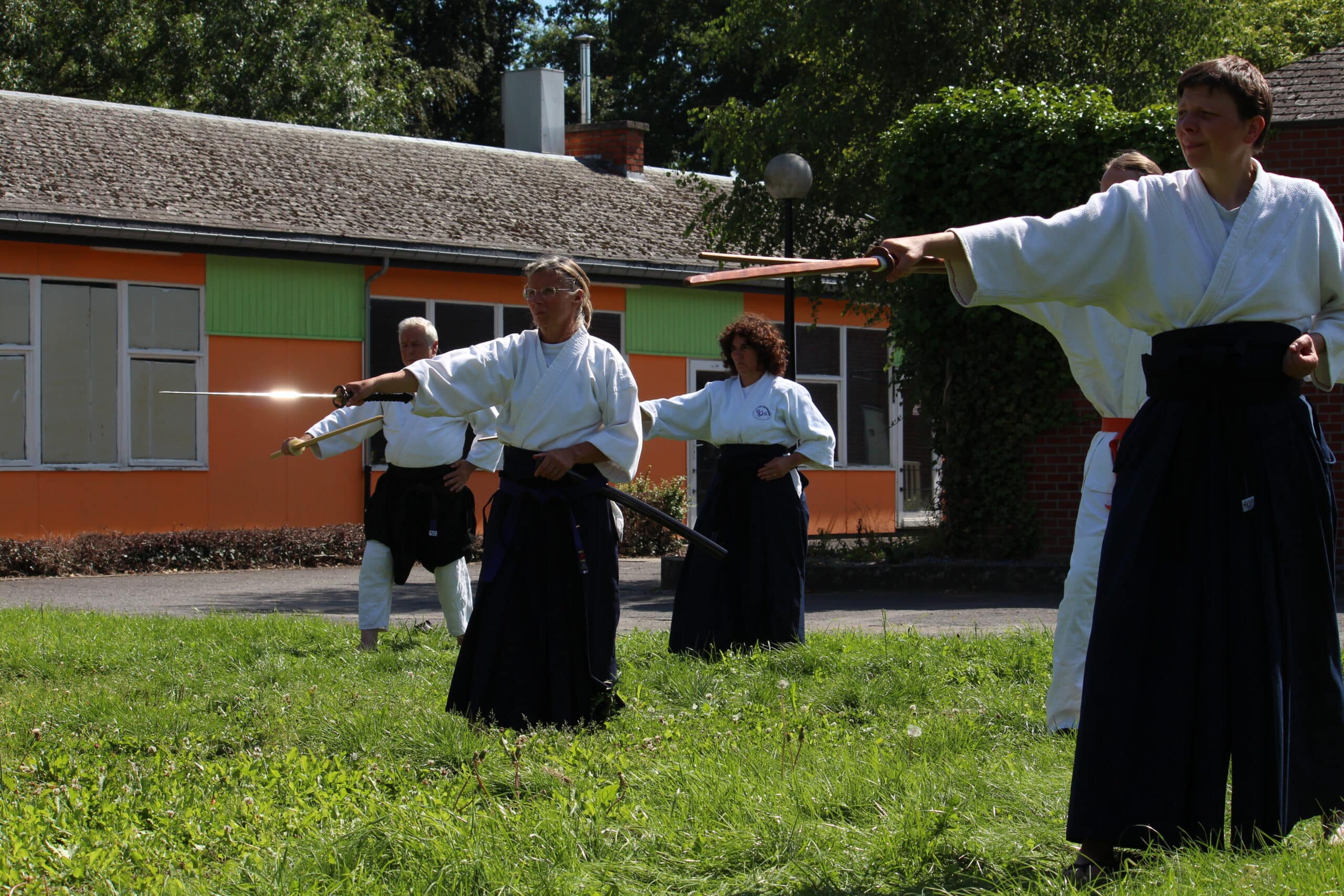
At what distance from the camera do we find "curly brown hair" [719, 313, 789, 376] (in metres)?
8.34

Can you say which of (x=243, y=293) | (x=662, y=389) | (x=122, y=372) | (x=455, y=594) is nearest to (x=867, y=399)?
(x=662, y=389)

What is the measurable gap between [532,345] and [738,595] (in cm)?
276

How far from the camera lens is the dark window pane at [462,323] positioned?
66.1ft

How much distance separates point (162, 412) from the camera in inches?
711

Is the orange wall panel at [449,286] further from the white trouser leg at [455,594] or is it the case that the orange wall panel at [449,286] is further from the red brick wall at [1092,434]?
the white trouser leg at [455,594]

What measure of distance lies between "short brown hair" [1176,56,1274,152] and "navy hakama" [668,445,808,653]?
4.58 meters

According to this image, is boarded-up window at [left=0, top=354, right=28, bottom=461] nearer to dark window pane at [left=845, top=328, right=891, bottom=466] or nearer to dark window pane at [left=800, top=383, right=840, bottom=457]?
dark window pane at [left=800, top=383, right=840, bottom=457]

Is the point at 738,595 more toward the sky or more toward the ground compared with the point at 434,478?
more toward the ground

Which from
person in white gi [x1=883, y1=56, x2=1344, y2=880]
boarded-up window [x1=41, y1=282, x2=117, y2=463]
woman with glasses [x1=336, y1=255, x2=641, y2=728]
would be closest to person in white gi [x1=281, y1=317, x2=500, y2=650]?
woman with glasses [x1=336, y1=255, x2=641, y2=728]

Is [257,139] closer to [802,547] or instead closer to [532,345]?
[802,547]

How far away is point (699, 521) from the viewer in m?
8.37

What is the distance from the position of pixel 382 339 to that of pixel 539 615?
46.8ft

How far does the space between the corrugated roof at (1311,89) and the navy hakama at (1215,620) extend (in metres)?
9.94

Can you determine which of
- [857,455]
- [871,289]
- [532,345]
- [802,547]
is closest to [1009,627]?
[802,547]
